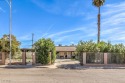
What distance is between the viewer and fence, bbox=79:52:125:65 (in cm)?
4094

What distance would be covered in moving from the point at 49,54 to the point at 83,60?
16.9 feet

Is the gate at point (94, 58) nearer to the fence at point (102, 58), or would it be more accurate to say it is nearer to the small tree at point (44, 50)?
the fence at point (102, 58)

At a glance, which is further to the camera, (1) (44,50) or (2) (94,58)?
(2) (94,58)

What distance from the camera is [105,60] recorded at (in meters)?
40.9

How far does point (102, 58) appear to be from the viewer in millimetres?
41156

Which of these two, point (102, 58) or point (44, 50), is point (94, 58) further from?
point (44, 50)

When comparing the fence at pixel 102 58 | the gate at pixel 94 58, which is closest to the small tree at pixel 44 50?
the fence at pixel 102 58

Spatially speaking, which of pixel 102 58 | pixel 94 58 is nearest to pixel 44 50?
pixel 94 58

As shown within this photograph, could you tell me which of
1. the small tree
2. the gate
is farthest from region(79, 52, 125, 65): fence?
the small tree

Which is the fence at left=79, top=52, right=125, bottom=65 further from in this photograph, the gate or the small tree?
the small tree

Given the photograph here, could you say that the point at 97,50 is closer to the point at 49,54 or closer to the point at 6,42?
the point at 49,54

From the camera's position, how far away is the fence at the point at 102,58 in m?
40.9

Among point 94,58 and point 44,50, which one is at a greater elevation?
point 44,50

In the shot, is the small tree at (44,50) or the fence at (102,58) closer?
the small tree at (44,50)
